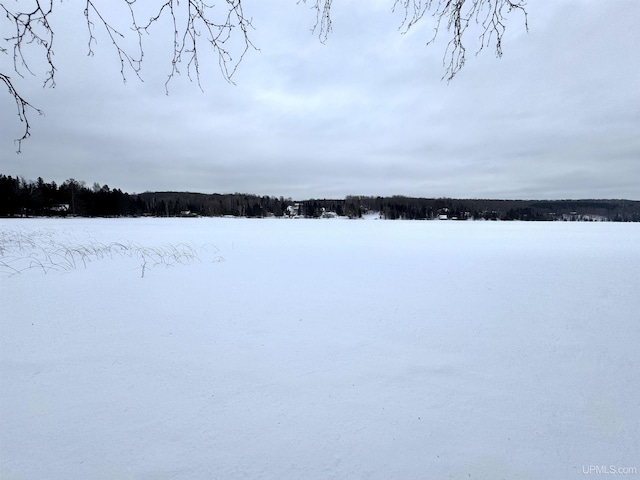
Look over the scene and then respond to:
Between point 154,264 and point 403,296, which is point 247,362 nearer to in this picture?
point 403,296

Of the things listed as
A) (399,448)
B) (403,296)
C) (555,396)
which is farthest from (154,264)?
(555,396)

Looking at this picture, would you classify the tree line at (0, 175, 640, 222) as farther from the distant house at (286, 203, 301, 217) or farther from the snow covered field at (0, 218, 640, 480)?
the snow covered field at (0, 218, 640, 480)

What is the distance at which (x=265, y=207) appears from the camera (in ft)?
328

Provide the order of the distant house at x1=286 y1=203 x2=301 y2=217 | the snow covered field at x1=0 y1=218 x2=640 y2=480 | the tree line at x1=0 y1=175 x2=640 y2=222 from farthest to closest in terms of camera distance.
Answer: the distant house at x1=286 y1=203 x2=301 y2=217
the tree line at x1=0 y1=175 x2=640 y2=222
the snow covered field at x1=0 y1=218 x2=640 y2=480

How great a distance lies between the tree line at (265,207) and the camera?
57.3 m

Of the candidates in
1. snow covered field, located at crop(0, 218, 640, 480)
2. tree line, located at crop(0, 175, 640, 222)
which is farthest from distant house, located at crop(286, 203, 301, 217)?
snow covered field, located at crop(0, 218, 640, 480)

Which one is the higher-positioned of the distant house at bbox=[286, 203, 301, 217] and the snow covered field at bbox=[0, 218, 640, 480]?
the distant house at bbox=[286, 203, 301, 217]

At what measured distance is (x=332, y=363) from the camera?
9.29 feet

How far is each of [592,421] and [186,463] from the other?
100 inches

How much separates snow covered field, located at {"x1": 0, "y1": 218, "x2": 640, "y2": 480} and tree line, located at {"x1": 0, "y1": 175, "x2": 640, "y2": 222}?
216 ft

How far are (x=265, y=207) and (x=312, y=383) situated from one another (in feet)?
327

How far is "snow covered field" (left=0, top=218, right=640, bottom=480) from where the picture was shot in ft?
5.72

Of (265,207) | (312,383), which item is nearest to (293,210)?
(265,207)

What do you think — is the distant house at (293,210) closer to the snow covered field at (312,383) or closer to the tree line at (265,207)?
the tree line at (265,207)
